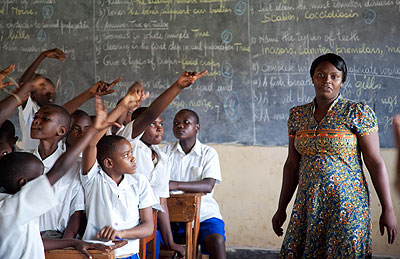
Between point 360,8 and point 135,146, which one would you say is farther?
point 360,8

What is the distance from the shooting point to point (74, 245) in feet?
6.65

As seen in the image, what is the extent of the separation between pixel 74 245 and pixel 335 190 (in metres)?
1.18

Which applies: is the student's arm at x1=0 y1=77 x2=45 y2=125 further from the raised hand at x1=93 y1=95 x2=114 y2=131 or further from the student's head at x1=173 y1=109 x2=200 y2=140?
the student's head at x1=173 y1=109 x2=200 y2=140

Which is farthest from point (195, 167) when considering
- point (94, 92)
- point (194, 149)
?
point (94, 92)

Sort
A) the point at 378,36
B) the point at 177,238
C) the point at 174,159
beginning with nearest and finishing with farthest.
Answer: the point at 177,238
the point at 174,159
the point at 378,36

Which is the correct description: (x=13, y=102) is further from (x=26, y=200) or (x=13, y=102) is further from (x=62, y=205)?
(x=26, y=200)

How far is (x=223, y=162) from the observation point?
4707 mm

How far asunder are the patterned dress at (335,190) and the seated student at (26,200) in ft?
3.28

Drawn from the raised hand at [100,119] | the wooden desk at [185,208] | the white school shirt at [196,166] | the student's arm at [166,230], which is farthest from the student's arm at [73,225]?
the white school shirt at [196,166]

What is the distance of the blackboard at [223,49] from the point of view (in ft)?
14.5

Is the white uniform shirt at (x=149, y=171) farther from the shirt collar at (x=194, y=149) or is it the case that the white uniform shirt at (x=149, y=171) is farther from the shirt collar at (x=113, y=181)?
the shirt collar at (x=194, y=149)

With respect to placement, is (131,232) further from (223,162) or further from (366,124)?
(223,162)

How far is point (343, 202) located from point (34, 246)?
1342 millimetres

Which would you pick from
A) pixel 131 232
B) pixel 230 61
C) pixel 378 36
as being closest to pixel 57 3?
pixel 230 61
